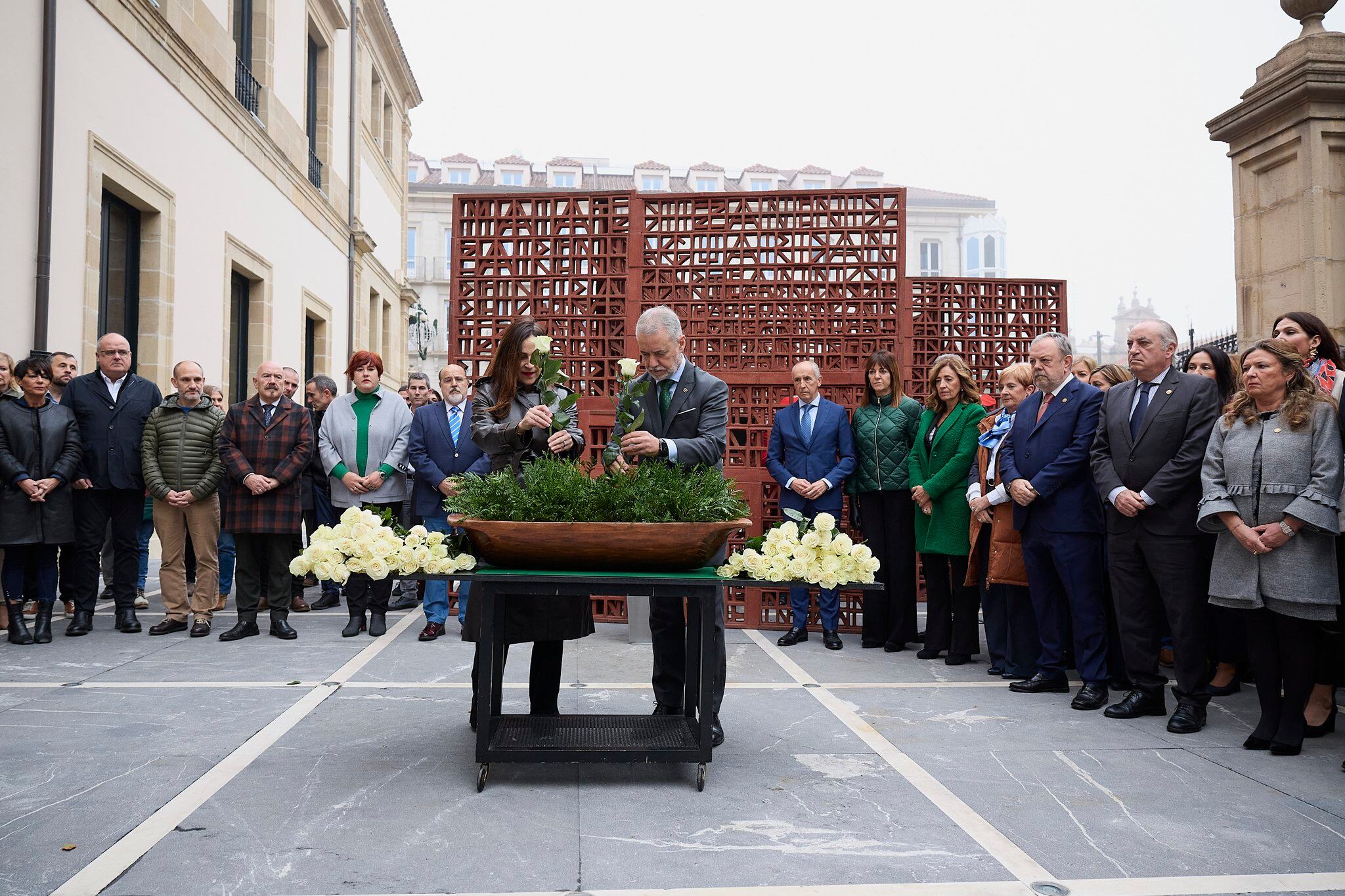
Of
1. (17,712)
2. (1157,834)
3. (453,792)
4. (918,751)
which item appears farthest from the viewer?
(17,712)

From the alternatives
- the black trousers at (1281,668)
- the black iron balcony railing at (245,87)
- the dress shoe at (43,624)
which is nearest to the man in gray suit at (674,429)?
the black trousers at (1281,668)

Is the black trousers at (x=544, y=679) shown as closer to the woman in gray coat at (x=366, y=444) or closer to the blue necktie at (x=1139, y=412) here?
the blue necktie at (x=1139, y=412)

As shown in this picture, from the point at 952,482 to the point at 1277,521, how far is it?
2488 millimetres

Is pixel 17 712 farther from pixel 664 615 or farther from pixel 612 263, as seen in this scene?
pixel 612 263

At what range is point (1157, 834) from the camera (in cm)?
349

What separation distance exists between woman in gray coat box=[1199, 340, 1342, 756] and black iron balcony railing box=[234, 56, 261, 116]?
46.9 feet

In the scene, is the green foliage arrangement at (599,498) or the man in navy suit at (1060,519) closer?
the green foliage arrangement at (599,498)

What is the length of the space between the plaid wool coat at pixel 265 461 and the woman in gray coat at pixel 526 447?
11.0 ft

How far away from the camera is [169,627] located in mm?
7602

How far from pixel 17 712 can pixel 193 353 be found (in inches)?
352

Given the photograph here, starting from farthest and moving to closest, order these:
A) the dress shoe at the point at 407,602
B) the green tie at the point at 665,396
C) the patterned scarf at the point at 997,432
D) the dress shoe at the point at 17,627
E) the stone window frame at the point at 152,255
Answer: the stone window frame at the point at 152,255
the dress shoe at the point at 407,602
the dress shoe at the point at 17,627
the patterned scarf at the point at 997,432
the green tie at the point at 665,396

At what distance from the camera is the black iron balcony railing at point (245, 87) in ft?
49.1

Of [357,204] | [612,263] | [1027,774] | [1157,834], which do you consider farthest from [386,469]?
[357,204]

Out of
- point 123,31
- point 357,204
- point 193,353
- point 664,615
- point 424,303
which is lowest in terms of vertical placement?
point 664,615
